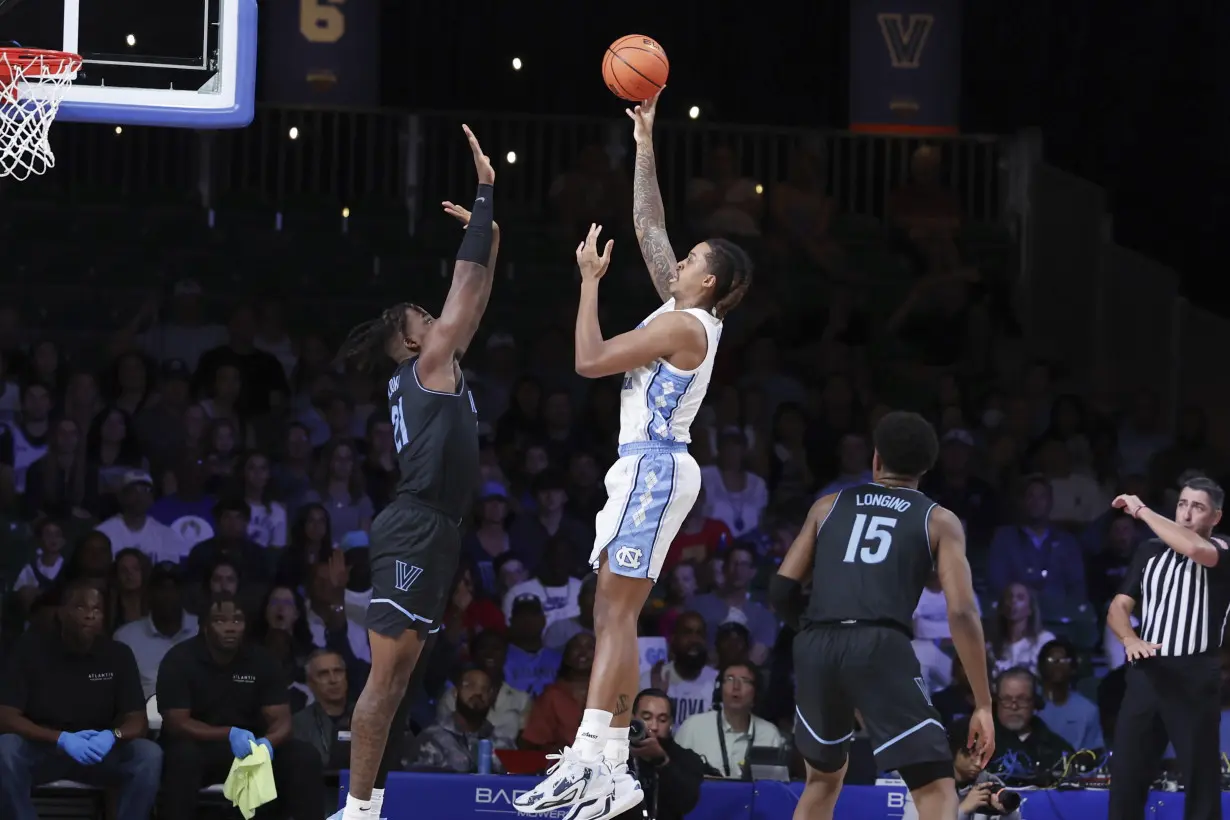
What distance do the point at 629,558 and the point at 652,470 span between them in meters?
0.38

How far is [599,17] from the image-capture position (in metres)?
18.6

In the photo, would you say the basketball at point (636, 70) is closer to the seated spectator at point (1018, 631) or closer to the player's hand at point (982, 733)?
the player's hand at point (982, 733)

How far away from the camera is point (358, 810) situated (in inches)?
300

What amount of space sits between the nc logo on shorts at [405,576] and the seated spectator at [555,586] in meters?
4.52

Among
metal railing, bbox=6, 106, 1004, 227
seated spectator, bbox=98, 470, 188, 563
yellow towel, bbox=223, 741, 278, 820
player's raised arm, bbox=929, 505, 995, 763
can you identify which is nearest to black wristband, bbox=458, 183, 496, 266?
player's raised arm, bbox=929, 505, 995, 763

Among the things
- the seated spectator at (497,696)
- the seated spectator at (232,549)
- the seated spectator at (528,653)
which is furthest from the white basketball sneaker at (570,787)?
the seated spectator at (232,549)

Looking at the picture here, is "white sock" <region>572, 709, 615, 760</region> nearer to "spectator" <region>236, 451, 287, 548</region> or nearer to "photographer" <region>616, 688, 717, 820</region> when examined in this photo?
"photographer" <region>616, 688, 717, 820</region>

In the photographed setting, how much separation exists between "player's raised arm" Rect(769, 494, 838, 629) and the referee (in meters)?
3.15

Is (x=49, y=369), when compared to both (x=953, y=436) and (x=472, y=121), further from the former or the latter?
(x=953, y=436)

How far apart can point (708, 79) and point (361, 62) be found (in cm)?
369

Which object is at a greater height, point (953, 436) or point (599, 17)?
point (599, 17)

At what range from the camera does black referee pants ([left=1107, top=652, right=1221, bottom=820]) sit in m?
9.69

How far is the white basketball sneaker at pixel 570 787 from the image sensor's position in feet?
22.7

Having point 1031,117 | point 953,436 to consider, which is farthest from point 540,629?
point 1031,117
